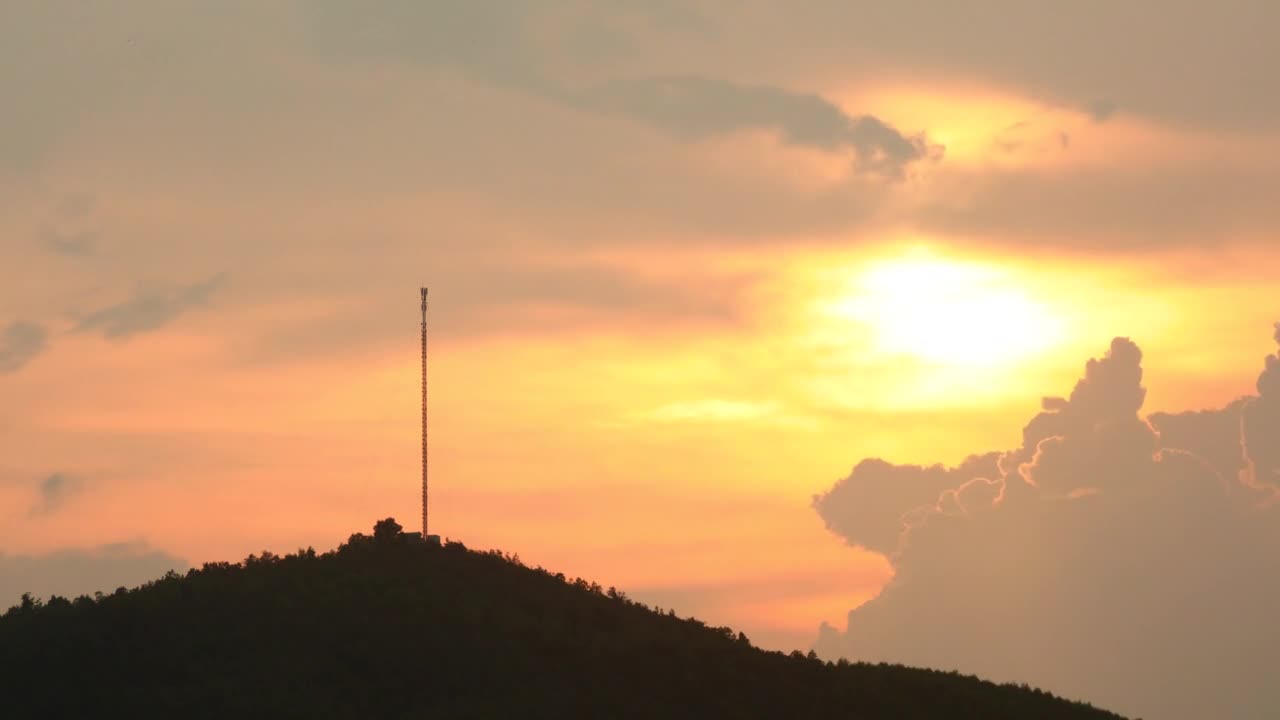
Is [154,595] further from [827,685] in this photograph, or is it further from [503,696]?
[827,685]

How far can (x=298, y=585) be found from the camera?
80312mm

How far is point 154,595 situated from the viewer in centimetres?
8056

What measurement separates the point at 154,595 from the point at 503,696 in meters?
21.3

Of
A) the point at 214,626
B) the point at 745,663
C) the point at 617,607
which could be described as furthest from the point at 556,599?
the point at 214,626

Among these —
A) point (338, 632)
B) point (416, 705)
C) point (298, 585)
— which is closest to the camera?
point (416, 705)

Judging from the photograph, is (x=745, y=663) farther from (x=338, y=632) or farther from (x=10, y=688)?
(x=10, y=688)

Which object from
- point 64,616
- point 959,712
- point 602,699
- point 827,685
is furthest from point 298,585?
point 959,712

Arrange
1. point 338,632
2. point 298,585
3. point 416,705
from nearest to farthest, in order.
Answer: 1. point 416,705
2. point 338,632
3. point 298,585

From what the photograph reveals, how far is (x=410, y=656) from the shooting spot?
2884 inches

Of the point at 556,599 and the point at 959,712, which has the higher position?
the point at 556,599

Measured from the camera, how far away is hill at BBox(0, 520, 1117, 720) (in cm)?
6944

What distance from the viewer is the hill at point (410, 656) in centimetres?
6944

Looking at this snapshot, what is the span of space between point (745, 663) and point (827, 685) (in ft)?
13.3

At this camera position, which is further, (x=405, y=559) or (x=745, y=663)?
(x=405, y=559)
